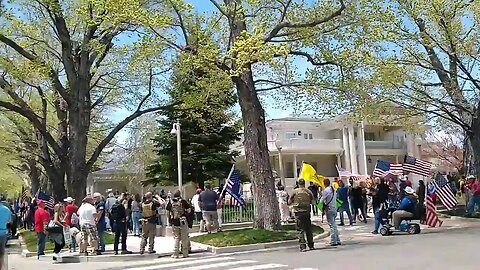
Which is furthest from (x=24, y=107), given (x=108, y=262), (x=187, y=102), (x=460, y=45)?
(x=460, y=45)

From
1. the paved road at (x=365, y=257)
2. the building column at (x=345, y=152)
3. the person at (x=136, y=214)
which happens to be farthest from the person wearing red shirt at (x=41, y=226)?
the building column at (x=345, y=152)

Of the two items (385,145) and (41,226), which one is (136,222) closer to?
(41,226)

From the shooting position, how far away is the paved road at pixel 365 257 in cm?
1123

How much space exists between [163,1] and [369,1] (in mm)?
7230

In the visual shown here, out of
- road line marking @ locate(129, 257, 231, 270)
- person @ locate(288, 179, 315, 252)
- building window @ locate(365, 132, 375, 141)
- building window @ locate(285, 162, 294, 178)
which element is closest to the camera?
road line marking @ locate(129, 257, 231, 270)

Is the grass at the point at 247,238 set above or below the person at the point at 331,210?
below

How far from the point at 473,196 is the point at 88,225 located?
14.9m

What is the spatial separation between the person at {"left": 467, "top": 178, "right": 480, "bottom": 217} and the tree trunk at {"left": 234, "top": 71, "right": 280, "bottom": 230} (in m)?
8.92

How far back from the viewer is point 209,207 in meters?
19.6

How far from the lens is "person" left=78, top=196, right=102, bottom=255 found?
16.6 meters

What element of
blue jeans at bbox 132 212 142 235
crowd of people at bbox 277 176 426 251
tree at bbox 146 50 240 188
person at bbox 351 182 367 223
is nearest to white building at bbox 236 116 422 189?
tree at bbox 146 50 240 188

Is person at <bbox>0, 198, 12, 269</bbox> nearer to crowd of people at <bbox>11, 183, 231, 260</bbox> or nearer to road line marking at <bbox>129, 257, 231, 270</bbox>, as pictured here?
road line marking at <bbox>129, 257, 231, 270</bbox>

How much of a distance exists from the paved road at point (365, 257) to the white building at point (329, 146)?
31.1m

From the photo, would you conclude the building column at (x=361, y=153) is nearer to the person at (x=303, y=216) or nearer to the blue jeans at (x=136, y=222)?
the blue jeans at (x=136, y=222)
